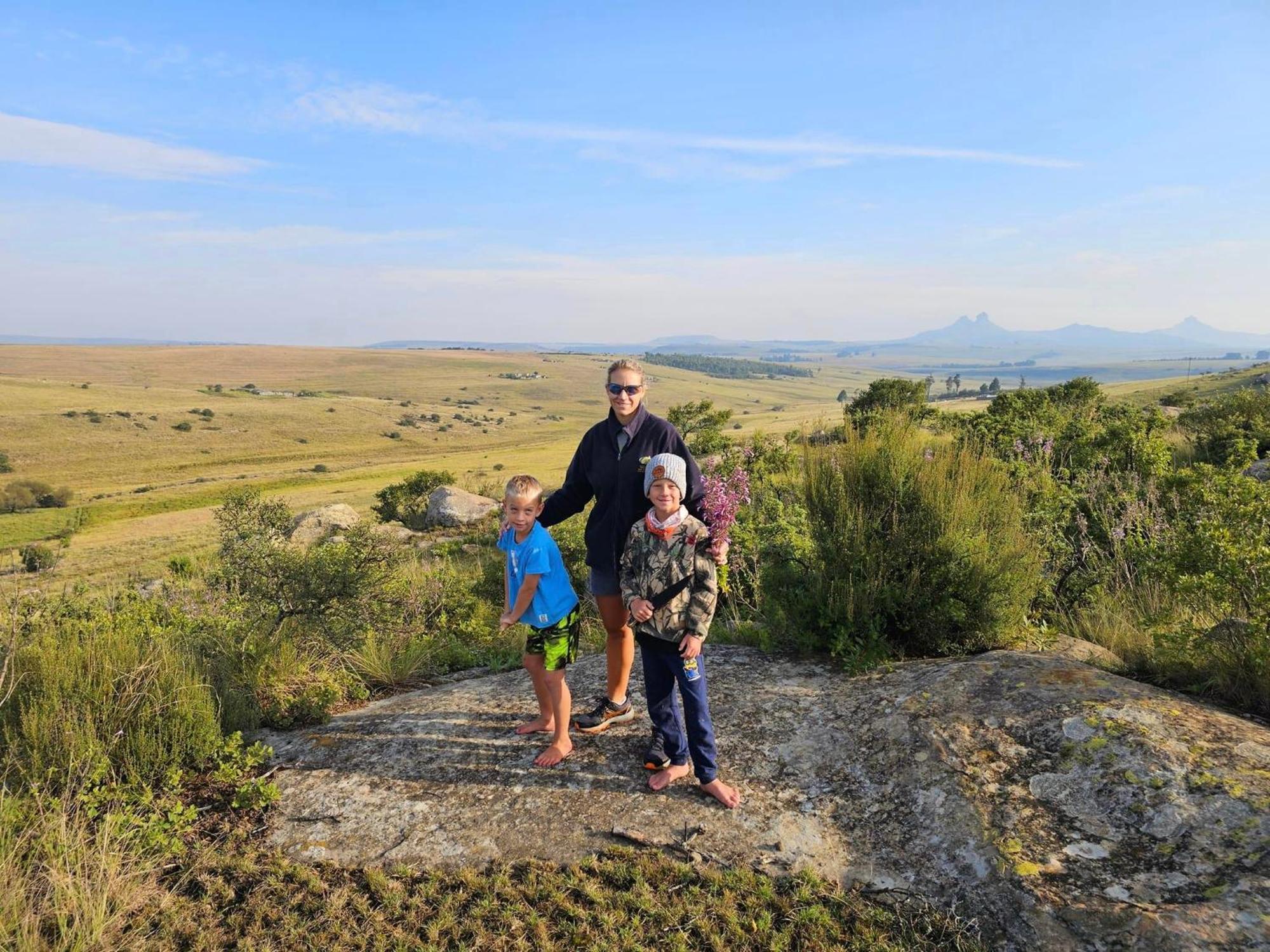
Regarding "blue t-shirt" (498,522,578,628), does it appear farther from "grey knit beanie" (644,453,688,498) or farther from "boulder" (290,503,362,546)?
"boulder" (290,503,362,546)

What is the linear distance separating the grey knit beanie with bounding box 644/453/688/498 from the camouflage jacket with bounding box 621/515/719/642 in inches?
9.4

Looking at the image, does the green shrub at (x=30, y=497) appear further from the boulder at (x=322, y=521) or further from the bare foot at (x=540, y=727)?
the bare foot at (x=540, y=727)

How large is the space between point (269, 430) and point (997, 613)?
101m

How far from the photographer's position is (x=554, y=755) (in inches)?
162

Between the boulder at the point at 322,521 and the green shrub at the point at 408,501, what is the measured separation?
226 cm

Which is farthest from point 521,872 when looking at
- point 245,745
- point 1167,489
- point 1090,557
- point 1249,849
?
point 1167,489

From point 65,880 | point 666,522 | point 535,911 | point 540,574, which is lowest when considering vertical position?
point 535,911

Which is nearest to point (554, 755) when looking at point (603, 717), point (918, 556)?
point (603, 717)

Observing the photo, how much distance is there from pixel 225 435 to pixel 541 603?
97.8 m

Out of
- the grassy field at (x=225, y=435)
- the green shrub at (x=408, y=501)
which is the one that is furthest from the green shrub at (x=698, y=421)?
the green shrub at (x=408, y=501)

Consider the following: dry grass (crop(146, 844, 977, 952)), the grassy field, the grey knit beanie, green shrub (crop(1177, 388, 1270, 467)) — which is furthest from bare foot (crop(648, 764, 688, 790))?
green shrub (crop(1177, 388, 1270, 467))

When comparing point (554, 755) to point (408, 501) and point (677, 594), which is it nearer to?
point (677, 594)

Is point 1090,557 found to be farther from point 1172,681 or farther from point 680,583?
point 680,583

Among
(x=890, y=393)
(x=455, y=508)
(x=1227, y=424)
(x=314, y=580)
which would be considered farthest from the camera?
(x=890, y=393)
